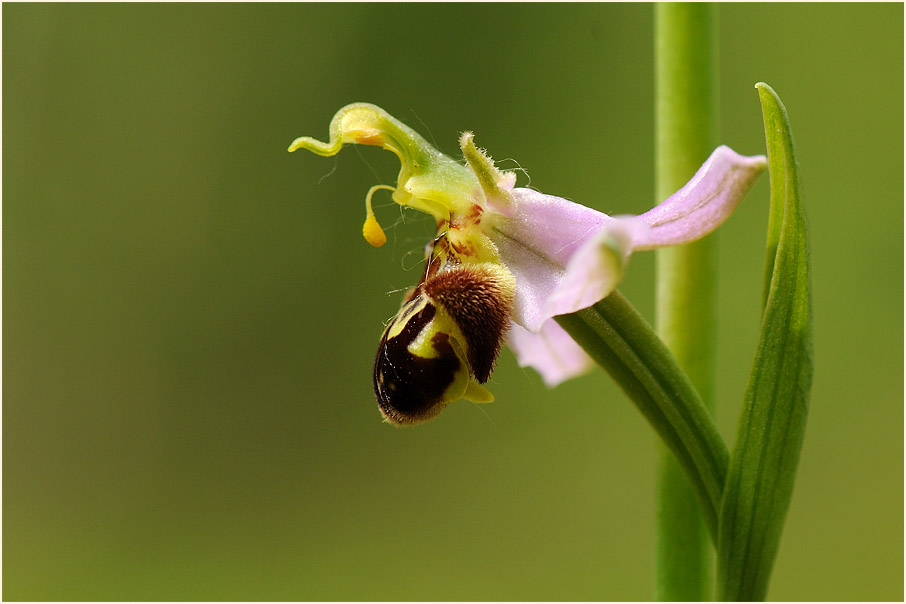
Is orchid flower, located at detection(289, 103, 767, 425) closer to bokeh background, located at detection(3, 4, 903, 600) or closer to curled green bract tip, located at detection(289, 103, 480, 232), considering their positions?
curled green bract tip, located at detection(289, 103, 480, 232)

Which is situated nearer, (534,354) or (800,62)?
(534,354)

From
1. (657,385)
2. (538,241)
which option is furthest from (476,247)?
(657,385)

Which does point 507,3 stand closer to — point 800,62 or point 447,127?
point 447,127

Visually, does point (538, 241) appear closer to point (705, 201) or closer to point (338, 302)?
point (705, 201)

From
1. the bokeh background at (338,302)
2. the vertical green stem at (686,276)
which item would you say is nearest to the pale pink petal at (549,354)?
the vertical green stem at (686,276)

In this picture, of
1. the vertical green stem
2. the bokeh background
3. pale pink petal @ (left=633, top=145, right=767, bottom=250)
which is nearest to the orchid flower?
pale pink petal @ (left=633, top=145, right=767, bottom=250)

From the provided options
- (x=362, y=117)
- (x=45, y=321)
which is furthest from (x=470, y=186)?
(x=45, y=321)
